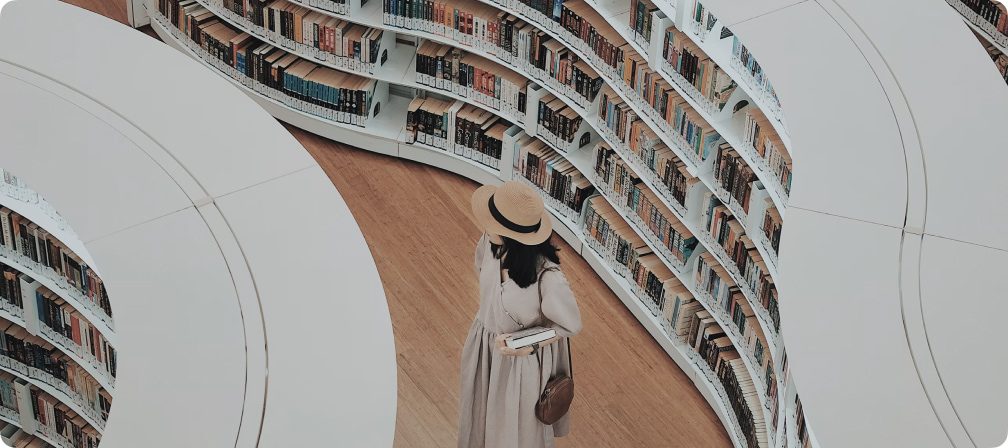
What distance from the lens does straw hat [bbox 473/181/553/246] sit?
4.13 m

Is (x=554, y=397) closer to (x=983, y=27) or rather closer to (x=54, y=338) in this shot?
(x=54, y=338)

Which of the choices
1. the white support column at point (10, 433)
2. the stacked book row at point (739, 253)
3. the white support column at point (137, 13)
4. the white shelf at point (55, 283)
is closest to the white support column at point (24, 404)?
the white support column at point (10, 433)

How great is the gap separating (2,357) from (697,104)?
310 centimetres

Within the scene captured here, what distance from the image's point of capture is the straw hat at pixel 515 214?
413 cm

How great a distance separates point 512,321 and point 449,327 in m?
1.89

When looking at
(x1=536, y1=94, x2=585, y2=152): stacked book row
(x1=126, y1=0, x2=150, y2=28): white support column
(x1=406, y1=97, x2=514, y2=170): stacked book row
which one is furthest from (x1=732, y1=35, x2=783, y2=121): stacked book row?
(x1=126, y1=0, x2=150, y2=28): white support column

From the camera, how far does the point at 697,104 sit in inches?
213

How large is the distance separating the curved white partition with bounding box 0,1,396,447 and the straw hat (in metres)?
0.78

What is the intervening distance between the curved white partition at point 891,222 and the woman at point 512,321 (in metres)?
0.94

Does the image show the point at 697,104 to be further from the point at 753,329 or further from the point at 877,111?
the point at 877,111

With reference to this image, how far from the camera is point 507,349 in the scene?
431 cm

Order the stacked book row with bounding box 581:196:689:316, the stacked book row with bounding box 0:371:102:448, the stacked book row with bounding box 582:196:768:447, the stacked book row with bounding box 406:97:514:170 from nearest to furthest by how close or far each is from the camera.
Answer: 1. the stacked book row with bounding box 0:371:102:448
2. the stacked book row with bounding box 582:196:768:447
3. the stacked book row with bounding box 581:196:689:316
4. the stacked book row with bounding box 406:97:514:170

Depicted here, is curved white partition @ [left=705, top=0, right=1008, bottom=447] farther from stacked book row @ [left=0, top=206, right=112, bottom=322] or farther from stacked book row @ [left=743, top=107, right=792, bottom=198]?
stacked book row @ [left=0, top=206, right=112, bottom=322]

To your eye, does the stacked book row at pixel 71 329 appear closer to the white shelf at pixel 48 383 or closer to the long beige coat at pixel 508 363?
the white shelf at pixel 48 383
